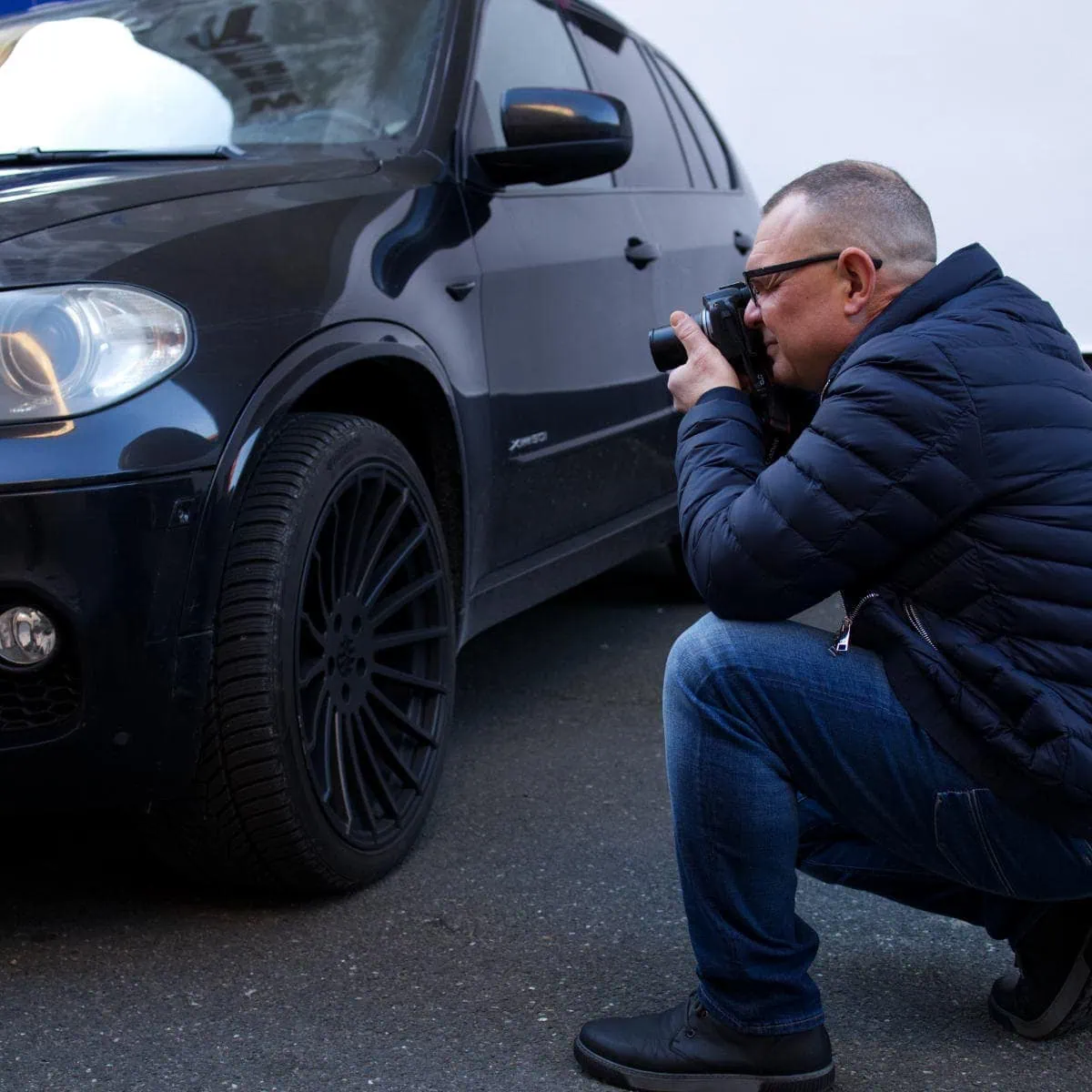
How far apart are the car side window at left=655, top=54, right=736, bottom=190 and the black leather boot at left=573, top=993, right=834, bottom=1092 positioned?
3.42m

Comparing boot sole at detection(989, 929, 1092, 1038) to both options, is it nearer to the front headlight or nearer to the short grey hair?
the short grey hair

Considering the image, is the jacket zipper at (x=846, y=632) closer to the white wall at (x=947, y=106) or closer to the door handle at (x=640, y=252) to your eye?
the door handle at (x=640, y=252)

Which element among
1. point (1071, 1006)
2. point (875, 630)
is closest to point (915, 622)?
point (875, 630)

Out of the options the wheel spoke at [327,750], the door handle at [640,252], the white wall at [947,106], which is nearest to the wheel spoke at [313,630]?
the wheel spoke at [327,750]

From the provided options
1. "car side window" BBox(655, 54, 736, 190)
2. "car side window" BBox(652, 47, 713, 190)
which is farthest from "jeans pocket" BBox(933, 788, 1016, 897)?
"car side window" BBox(655, 54, 736, 190)

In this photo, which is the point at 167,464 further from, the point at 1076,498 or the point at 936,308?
the point at 1076,498

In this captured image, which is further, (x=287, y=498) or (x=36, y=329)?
(x=287, y=498)

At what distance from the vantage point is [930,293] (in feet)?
7.15

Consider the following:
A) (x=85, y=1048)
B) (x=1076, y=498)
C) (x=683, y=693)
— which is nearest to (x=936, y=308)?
(x=1076, y=498)

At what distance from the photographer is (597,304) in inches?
149

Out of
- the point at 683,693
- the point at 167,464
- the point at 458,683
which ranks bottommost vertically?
the point at 458,683

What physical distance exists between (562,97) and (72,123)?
967 millimetres

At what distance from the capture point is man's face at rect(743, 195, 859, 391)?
89.0 inches

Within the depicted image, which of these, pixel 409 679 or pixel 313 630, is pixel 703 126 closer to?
pixel 409 679
